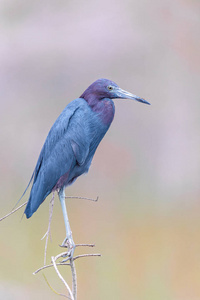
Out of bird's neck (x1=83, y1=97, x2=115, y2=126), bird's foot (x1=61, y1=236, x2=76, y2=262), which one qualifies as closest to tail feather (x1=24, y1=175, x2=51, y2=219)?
bird's foot (x1=61, y1=236, x2=76, y2=262)

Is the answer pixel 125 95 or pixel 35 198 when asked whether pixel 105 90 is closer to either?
pixel 125 95

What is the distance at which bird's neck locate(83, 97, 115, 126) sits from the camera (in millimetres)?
923

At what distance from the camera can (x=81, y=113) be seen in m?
0.96

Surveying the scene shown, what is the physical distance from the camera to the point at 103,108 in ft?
3.03

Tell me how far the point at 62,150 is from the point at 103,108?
0.16 metres

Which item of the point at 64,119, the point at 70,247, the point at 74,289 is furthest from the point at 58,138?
the point at 74,289

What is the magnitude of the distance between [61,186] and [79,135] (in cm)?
14

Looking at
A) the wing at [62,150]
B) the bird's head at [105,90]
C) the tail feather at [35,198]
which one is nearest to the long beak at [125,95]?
the bird's head at [105,90]

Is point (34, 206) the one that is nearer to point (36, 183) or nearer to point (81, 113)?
point (36, 183)

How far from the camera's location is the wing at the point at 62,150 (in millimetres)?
968

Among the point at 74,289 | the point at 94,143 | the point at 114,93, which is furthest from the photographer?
Result: the point at 94,143

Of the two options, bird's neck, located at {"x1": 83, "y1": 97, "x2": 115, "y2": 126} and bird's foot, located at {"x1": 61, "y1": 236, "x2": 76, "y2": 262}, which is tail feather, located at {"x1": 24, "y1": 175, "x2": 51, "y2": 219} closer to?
bird's foot, located at {"x1": 61, "y1": 236, "x2": 76, "y2": 262}

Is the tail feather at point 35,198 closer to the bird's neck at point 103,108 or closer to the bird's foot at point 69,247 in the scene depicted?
the bird's foot at point 69,247

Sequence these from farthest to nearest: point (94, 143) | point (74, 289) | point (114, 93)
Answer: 1. point (94, 143)
2. point (114, 93)
3. point (74, 289)
